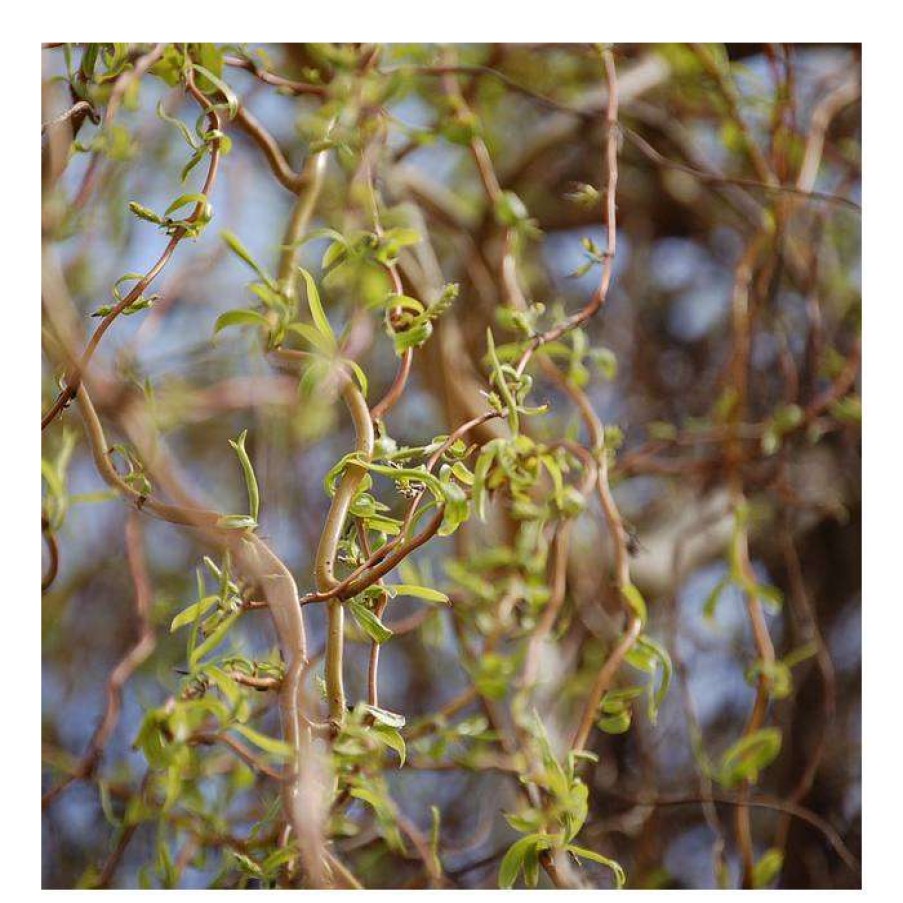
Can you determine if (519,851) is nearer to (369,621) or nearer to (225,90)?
(369,621)

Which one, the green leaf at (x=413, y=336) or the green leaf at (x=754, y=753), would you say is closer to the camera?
the green leaf at (x=413, y=336)

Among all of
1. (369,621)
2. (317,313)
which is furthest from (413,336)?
(369,621)

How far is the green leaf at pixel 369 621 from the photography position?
53cm

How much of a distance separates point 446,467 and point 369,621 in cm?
9

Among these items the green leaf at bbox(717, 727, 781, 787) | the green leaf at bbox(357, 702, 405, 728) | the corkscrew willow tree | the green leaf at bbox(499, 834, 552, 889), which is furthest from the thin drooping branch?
the green leaf at bbox(717, 727, 781, 787)

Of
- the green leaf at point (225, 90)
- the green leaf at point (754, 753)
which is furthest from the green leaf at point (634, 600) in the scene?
the green leaf at point (225, 90)

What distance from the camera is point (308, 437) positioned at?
795mm

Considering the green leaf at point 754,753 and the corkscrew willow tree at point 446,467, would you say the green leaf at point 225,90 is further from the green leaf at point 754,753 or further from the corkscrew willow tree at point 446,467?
the green leaf at point 754,753

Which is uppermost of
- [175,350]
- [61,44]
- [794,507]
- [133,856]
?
[61,44]

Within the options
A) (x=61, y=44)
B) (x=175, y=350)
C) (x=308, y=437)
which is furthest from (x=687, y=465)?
(x=61, y=44)

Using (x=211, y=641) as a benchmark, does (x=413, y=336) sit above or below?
above

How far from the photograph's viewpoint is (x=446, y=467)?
1.75 feet
